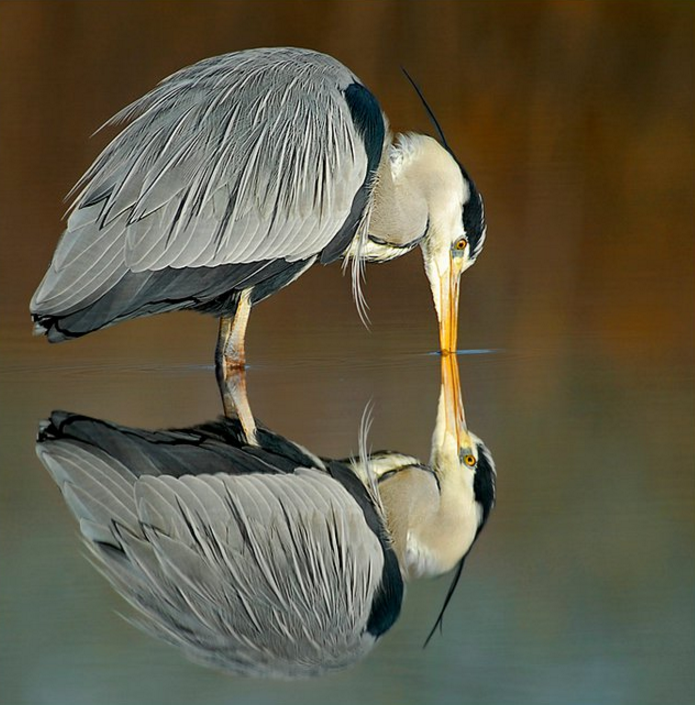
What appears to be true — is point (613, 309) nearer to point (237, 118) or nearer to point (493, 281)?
point (493, 281)

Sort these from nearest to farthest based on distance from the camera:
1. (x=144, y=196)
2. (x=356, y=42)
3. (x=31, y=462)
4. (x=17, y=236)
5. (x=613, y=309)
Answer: (x=31, y=462)
(x=144, y=196)
(x=613, y=309)
(x=17, y=236)
(x=356, y=42)

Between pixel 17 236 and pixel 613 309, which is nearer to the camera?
pixel 613 309

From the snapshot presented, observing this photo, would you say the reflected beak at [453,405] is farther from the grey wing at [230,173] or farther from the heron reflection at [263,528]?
the grey wing at [230,173]

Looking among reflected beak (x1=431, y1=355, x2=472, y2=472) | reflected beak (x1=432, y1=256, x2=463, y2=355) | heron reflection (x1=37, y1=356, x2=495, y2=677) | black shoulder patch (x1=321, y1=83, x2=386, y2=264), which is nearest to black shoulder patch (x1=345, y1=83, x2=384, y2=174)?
black shoulder patch (x1=321, y1=83, x2=386, y2=264)

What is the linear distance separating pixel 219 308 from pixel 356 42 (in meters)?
5.86

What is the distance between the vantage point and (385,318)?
6.26m

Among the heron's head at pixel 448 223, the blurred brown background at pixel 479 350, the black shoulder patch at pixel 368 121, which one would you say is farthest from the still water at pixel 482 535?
the black shoulder patch at pixel 368 121

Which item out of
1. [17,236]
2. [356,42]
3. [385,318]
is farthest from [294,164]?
[356,42]

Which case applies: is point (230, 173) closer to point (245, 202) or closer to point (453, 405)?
point (245, 202)

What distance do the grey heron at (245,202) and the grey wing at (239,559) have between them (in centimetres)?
103

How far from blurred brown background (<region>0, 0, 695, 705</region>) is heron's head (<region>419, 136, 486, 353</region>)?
18 cm

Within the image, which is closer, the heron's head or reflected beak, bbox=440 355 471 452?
reflected beak, bbox=440 355 471 452

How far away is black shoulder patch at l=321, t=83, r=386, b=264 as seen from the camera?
5188mm

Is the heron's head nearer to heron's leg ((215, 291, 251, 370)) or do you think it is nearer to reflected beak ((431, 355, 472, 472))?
reflected beak ((431, 355, 472, 472))
